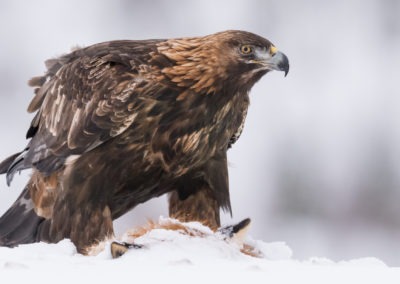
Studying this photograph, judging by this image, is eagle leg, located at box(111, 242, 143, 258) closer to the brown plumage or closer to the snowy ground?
the snowy ground

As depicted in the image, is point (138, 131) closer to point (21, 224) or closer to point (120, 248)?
point (21, 224)

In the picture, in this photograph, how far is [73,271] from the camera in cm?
459

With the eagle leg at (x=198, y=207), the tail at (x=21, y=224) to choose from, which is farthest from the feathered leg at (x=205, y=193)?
the tail at (x=21, y=224)

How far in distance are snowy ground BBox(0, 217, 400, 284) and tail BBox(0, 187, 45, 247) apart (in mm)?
2217

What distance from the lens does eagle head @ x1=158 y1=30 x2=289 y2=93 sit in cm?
755

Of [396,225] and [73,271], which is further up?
[73,271]

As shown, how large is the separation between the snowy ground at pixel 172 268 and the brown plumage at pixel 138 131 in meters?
1.74

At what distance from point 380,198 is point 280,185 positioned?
199cm

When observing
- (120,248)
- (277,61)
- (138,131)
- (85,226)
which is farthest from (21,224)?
(120,248)

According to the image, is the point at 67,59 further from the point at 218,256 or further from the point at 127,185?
the point at 218,256

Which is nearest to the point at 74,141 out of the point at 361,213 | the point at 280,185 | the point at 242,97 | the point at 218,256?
the point at 242,97

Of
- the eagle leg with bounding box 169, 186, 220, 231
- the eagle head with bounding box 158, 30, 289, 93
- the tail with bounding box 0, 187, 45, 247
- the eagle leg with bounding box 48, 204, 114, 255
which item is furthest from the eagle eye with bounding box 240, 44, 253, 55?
the tail with bounding box 0, 187, 45, 247

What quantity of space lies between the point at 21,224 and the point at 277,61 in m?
2.12

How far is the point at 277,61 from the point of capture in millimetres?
7512
